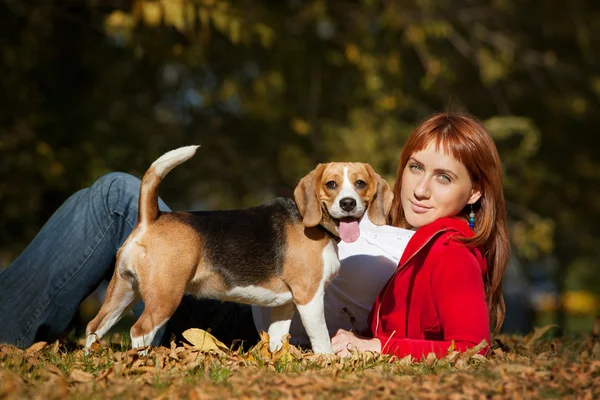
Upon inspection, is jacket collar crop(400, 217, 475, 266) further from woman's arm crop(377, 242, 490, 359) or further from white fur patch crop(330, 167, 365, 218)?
white fur patch crop(330, 167, 365, 218)

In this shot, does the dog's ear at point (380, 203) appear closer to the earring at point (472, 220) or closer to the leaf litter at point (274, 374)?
the earring at point (472, 220)

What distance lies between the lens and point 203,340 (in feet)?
15.7

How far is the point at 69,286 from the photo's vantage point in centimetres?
509

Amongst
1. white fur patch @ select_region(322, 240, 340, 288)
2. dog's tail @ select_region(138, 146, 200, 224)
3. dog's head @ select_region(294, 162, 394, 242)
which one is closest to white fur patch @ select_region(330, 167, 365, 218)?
dog's head @ select_region(294, 162, 394, 242)

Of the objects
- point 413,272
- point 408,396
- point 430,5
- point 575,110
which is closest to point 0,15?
point 430,5

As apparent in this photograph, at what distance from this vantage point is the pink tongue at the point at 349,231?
4.56 meters

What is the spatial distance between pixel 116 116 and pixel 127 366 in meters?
7.03

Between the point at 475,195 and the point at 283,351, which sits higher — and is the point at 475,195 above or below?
above

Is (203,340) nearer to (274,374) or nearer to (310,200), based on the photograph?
(274,374)

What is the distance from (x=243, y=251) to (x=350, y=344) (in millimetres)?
925

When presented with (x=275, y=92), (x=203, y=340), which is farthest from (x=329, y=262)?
(x=275, y=92)

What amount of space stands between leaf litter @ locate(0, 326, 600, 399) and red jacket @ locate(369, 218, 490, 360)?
0.12m

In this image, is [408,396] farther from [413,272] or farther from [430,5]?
[430,5]

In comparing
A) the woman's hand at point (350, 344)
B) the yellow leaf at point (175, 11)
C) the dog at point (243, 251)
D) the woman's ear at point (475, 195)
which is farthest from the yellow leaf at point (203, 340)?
the yellow leaf at point (175, 11)
